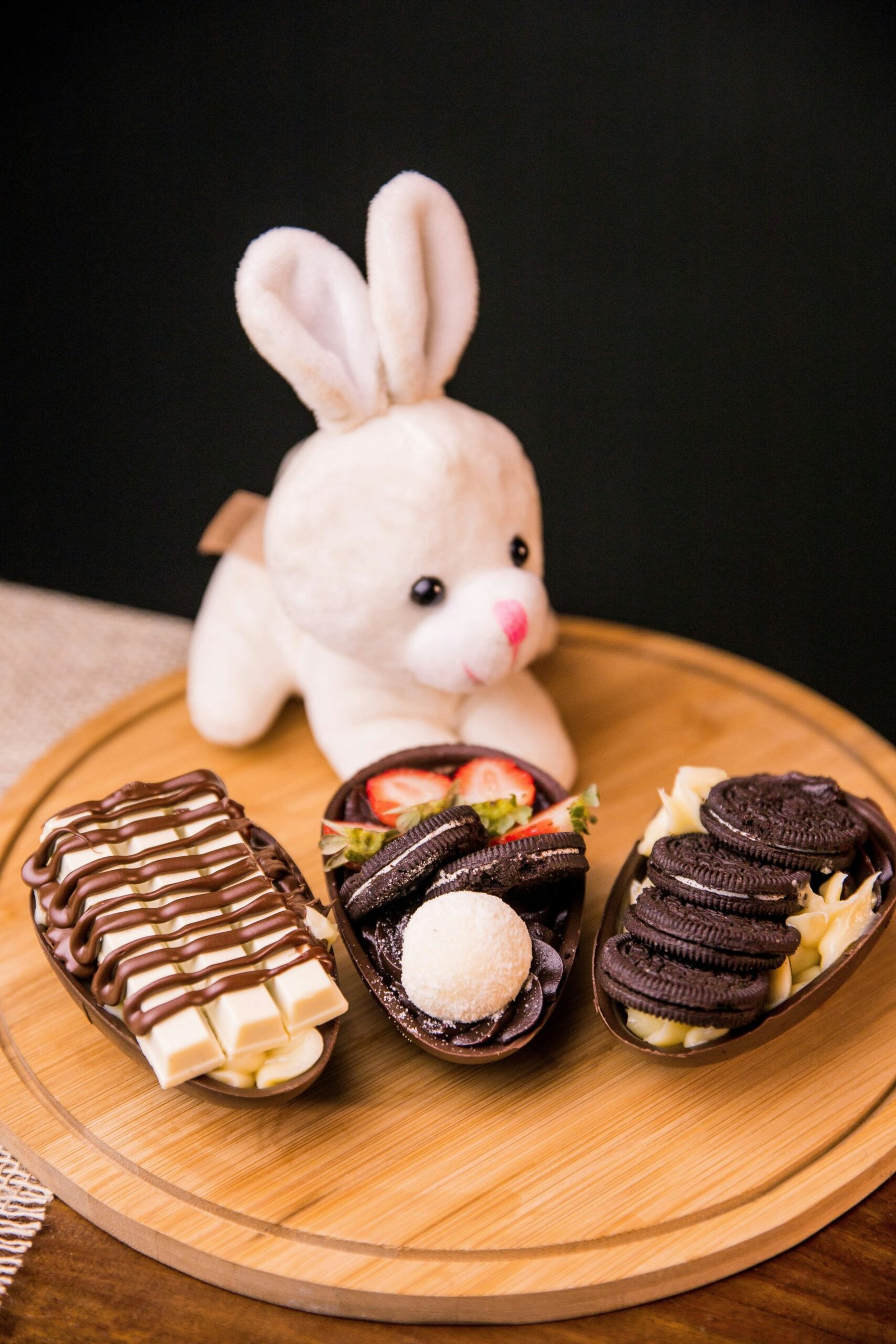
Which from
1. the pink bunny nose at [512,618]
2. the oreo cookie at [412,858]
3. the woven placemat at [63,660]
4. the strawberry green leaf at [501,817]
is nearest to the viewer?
the oreo cookie at [412,858]

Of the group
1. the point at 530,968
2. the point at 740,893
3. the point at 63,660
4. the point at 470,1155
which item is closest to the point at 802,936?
the point at 740,893

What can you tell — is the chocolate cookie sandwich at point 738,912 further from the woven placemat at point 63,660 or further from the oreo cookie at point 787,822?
the woven placemat at point 63,660

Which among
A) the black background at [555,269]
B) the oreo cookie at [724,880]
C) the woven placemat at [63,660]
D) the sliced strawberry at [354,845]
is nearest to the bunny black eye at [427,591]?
the sliced strawberry at [354,845]

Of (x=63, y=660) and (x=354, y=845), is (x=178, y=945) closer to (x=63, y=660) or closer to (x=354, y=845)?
(x=354, y=845)

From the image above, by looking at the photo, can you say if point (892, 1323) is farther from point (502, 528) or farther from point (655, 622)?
point (655, 622)

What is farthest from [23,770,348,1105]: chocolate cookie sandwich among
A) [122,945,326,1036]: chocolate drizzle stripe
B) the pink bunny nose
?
the pink bunny nose

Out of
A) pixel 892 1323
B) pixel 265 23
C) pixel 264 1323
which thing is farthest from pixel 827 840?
pixel 265 23
